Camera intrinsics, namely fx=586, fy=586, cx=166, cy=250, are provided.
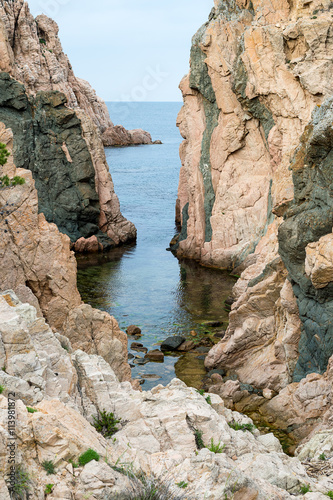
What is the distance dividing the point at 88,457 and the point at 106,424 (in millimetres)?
3976

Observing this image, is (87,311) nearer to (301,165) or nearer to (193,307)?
(301,165)

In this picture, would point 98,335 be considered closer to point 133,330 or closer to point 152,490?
point 133,330

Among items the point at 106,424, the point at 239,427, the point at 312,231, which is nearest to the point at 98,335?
the point at 239,427

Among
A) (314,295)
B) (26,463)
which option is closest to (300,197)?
(314,295)

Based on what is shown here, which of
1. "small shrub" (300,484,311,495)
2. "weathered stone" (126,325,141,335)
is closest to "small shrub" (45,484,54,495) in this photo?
"small shrub" (300,484,311,495)

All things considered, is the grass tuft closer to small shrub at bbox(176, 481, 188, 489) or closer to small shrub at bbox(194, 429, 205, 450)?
small shrub at bbox(176, 481, 188, 489)

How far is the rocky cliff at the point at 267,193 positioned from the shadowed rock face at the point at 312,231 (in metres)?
0.06

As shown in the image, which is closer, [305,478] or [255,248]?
[305,478]

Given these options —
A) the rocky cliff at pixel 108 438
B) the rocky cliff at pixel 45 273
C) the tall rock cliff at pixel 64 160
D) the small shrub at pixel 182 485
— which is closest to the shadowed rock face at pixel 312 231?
the rocky cliff at pixel 108 438

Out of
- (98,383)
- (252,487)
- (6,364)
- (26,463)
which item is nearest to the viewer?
(26,463)

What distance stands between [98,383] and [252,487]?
6.30 m

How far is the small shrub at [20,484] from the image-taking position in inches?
427

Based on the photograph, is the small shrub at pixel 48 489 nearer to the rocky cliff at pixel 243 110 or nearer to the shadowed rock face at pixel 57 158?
the rocky cliff at pixel 243 110

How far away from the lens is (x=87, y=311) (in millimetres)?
28422
